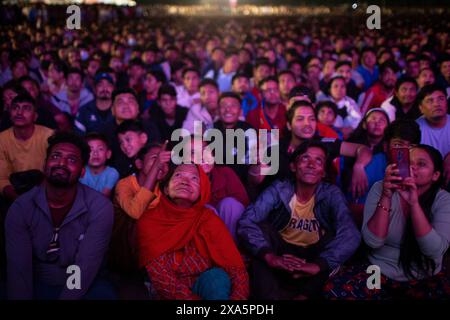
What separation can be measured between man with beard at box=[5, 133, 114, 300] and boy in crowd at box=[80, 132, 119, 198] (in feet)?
2.64

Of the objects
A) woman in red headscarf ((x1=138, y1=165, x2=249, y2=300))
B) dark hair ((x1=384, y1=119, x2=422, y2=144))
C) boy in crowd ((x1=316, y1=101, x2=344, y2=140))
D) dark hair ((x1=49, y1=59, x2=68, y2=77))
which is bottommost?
woman in red headscarf ((x1=138, y1=165, x2=249, y2=300))

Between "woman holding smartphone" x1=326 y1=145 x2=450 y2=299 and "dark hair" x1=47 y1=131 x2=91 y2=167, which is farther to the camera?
"dark hair" x1=47 y1=131 x2=91 y2=167

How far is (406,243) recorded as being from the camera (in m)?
2.67

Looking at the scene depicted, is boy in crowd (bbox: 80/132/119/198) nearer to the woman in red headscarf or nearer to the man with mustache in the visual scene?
the man with mustache

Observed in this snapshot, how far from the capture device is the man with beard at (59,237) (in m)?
2.54

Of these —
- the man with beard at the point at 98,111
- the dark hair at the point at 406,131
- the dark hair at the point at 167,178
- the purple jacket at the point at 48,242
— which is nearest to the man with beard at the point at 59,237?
the purple jacket at the point at 48,242

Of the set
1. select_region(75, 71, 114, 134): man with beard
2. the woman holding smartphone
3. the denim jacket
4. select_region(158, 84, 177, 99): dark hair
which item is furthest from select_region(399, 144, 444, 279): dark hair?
select_region(75, 71, 114, 134): man with beard

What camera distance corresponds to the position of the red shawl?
8.96 ft

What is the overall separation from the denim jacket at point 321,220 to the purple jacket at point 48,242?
2.99 ft

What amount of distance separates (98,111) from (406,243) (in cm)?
357

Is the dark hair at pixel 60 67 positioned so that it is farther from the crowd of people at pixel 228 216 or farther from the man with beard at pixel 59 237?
the man with beard at pixel 59 237

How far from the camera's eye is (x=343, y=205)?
294 cm

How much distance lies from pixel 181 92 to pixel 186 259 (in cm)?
414
